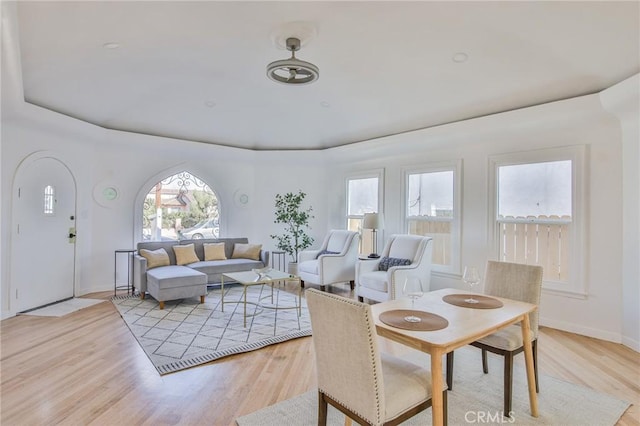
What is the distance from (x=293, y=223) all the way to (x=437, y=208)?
2.84 m

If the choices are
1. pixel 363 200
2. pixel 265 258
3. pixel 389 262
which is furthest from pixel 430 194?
pixel 265 258

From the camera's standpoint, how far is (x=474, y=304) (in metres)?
2.31

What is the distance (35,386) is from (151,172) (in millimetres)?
4043

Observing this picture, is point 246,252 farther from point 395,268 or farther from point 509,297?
point 509,297

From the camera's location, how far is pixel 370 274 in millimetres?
4742

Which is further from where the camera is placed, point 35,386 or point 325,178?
point 325,178

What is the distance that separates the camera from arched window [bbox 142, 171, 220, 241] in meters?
6.13

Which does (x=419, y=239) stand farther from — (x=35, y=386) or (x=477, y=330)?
→ (x=35, y=386)

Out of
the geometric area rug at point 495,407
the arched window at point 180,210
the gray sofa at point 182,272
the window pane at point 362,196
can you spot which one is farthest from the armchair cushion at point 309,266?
the geometric area rug at point 495,407

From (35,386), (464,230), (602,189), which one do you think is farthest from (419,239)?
(35,386)

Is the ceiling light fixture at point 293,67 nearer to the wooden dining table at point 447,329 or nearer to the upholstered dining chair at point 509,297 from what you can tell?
the wooden dining table at point 447,329

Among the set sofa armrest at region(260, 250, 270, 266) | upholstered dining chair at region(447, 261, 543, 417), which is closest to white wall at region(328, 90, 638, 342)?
upholstered dining chair at region(447, 261, 543, 417)

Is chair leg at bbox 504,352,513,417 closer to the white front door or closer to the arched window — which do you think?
the white front door

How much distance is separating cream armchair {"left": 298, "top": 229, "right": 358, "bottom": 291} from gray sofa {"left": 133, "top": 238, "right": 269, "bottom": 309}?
2.52 ft
